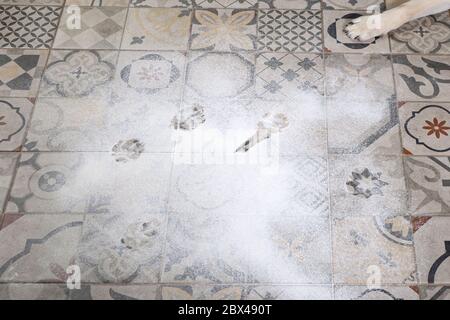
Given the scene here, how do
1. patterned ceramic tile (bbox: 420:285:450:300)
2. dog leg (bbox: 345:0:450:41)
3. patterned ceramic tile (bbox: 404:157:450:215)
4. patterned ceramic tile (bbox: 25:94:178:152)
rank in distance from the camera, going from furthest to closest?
dog leg (bbox: 345:0:450:41), patterned ceramic tile (bbox: 25:94:178:152), patterned ceramic tile (bbox: 404:157:450:215), patterned ceramic tile (bbox: 420:285:450:300)

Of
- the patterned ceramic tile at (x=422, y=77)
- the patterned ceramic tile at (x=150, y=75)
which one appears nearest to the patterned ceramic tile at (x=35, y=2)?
the patterned ceramic tile at (x=150, y=75)

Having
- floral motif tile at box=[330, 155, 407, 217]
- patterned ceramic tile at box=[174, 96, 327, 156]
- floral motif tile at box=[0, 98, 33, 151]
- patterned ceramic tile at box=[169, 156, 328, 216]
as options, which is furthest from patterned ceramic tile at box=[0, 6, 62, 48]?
floral motif tile at box=[330, 155, 407, 217]

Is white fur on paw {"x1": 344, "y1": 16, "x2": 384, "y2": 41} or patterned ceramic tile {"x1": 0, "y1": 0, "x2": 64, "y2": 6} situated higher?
patterned ceramic tile {"x1": 0, "y1": 0, "x2": 64, "y2": 6}

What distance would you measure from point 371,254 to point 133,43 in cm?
92

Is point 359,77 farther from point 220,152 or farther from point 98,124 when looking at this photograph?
point 98,124

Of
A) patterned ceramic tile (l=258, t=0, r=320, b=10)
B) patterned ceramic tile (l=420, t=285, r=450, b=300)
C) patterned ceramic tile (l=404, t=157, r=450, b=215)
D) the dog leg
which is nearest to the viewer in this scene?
patterned ceramic tile (l=420, t=285, r=450, b=300)

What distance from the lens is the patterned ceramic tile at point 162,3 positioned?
60.0 inches

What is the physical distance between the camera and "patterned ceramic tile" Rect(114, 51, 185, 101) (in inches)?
53.2

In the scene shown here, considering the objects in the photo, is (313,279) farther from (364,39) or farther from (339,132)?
(364,39)

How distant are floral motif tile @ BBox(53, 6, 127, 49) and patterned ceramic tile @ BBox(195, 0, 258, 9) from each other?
0.25 metres

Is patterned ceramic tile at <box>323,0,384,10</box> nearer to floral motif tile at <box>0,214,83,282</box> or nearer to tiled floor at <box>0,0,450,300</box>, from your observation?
tiled floor at <box>0,0,450,300</box>

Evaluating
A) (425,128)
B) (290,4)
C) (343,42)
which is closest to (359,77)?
(343,42)

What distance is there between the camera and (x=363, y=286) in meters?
1.08
